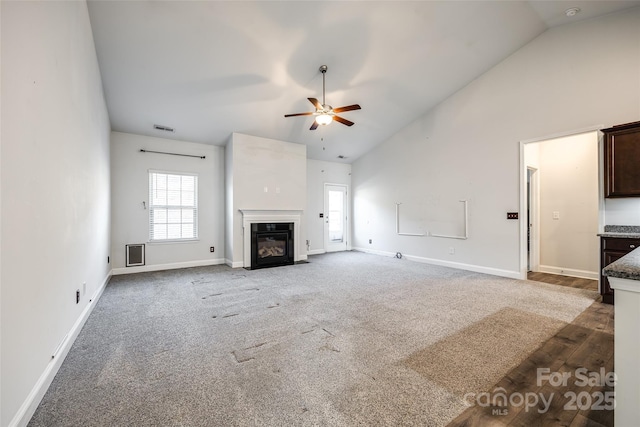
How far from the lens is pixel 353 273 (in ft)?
16.7

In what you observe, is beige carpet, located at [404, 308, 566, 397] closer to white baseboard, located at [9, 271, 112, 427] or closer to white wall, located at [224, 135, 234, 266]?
white baseboard, located at [9, 271, 112, 427]

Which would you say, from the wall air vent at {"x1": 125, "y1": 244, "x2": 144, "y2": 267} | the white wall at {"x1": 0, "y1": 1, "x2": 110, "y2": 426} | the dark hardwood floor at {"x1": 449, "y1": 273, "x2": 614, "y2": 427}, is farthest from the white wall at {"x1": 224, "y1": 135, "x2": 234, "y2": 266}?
the dark hardwood floor at {"x1": 449, "y1": 273, "x2": 614, "y2": 427}

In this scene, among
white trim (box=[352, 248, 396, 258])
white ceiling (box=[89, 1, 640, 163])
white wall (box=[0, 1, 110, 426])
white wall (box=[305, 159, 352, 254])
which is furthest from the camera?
white wall (box=[305, 159, 352, 254])

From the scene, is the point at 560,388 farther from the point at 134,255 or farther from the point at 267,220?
the point at 134,255

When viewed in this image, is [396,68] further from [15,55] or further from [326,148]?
[15,55]

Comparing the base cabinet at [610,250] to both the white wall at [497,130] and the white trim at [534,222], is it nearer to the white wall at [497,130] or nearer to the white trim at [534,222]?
the white wall at [497,130]

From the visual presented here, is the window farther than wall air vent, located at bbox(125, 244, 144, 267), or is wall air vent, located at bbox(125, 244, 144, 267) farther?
the window

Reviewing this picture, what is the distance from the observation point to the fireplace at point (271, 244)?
567cm

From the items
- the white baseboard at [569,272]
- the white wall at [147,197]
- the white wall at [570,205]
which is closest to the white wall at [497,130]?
the white wall at [570,205]

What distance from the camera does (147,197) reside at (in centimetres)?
538

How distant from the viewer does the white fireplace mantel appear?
5.66 meters

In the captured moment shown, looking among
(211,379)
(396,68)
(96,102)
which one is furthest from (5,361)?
(396,68)

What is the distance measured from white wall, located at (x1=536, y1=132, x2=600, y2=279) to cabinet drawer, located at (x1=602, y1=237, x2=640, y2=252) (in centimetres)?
119

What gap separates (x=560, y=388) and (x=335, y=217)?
6503 mm
